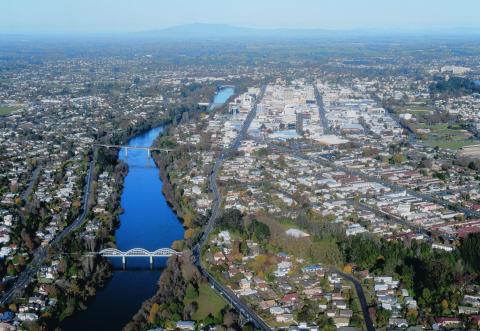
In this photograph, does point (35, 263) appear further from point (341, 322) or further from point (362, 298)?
point (362, 298)

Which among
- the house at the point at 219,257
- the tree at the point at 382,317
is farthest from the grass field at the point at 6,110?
the tree at the point at 382,317

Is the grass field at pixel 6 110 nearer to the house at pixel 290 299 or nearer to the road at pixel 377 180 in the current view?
the road at pixel 377 180

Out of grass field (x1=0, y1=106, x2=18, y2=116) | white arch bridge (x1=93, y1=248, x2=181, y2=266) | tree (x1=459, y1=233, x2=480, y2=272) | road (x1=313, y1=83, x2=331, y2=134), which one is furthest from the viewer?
grass field (x1=0, y1=106, x2=18, y2=116)

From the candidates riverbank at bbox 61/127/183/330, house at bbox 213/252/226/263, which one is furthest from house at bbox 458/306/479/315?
riverbank at bbox 61/127/183/330

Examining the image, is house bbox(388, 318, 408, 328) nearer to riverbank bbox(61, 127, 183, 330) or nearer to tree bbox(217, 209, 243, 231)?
riverbank bbox(61, 127, 183, 330)

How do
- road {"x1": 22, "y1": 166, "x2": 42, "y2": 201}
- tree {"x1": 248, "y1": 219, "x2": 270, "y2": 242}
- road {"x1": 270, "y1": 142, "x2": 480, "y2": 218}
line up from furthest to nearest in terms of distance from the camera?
road {"x1": 22, "y1": 166, "x2": 42, "y2": 201} < road {"x1": 270, "y1": 142, "x2": 480, "y2": 218} < tree {"x1": 248, "y1": 219, "x2": 270, "y2": 242}

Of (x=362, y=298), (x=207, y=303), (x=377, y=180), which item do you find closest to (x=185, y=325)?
(x=207, y=303)
